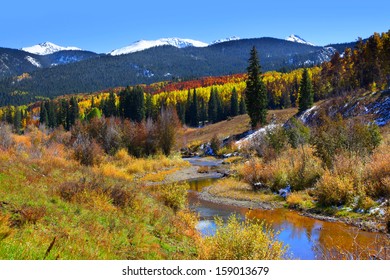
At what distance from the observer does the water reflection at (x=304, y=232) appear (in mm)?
14875

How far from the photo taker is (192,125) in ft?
408

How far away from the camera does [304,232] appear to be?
1869 centimetres

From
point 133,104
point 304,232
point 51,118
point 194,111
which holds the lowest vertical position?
point 51,118

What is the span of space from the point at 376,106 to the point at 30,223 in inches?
2119

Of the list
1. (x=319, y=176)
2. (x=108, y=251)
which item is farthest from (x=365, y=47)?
(x=108, y=251)

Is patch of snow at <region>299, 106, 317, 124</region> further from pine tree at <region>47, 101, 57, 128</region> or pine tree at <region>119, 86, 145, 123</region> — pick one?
pine tree at <region>47, 101, 57, 128</region>

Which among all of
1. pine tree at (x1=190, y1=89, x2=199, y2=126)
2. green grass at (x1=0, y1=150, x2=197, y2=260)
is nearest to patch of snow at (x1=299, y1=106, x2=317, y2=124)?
green grass at (x1=0, y1=150, x2=197, y2=260)

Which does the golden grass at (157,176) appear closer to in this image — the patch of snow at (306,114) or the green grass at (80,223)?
the green grass at (80,223)

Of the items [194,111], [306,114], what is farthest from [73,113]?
[306,114]

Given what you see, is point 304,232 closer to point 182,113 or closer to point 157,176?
point 157,176

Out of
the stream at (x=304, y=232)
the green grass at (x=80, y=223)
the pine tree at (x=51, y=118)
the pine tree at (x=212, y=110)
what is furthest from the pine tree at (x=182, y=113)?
the green grass at (x=80, y=223)

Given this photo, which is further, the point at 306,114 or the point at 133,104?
the point at 133,104

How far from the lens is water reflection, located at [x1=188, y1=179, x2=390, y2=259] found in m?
14.9
